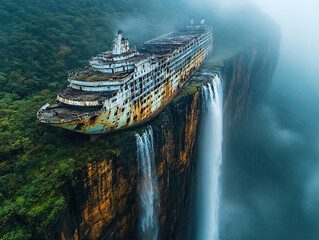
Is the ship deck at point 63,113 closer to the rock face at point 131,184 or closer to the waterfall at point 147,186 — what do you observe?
the rock face at point 131,184

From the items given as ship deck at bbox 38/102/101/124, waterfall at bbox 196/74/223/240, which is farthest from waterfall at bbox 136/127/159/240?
waterfall at bbox 196/74/223/240

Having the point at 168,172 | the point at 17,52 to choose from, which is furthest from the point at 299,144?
the point at 17,52

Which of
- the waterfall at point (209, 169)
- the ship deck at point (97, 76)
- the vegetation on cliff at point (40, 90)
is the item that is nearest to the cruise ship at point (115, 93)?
the ship deck at point (97, 76)

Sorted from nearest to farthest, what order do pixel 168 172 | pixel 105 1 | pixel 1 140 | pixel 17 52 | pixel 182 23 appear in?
pixel 1 140
pixel 168 172
pixel 17 52
pixel 105 1
pixel 182 23

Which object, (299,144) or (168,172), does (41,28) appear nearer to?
(168,172)

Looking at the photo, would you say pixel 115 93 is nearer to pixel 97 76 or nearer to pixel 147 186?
pixel 97 76

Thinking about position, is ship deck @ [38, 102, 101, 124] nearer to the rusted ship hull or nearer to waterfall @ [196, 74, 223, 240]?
the rusted ship hull
